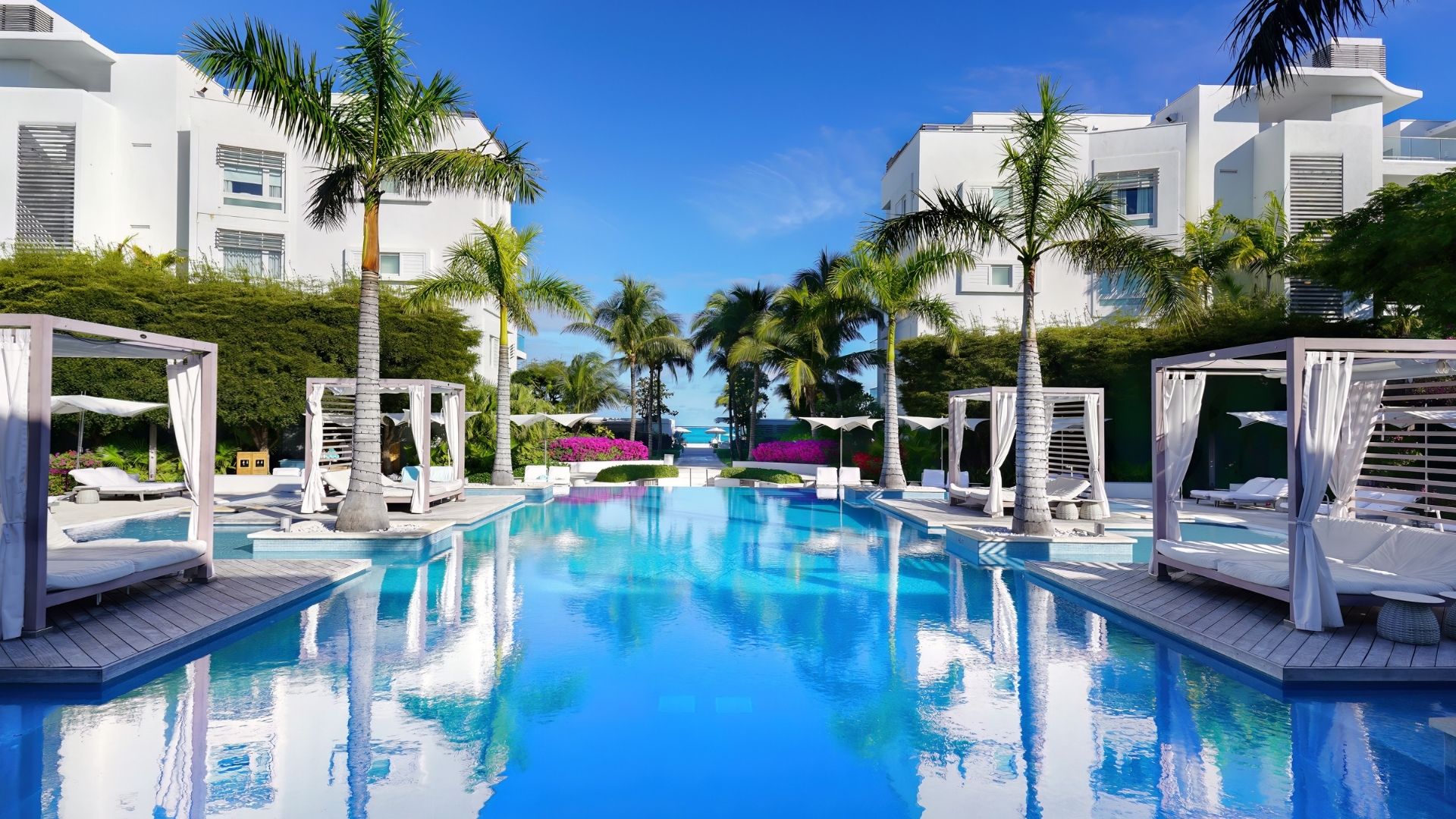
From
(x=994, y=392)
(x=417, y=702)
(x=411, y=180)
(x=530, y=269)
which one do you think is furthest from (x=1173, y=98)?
(x=417, y=702)

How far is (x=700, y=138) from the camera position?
27.0m

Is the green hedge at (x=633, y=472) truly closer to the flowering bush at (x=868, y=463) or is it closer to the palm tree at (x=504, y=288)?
the palm tree at (x=504, y=288)

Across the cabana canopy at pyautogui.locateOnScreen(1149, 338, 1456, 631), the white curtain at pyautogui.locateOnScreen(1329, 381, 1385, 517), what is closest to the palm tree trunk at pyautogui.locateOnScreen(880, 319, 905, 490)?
the cabana canopy at pyautogui.locateOnScreen(1149, 338, 1456, 631)

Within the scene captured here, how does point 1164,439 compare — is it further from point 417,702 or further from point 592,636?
point 417,702

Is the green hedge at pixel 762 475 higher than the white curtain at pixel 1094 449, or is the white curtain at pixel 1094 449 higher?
the white curtain at pixel 1094 449

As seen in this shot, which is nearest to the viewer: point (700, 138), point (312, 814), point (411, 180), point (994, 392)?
point (312, 814)

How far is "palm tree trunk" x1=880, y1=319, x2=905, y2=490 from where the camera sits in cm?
2002

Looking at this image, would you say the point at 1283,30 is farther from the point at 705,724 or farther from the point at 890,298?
the point at 890,298

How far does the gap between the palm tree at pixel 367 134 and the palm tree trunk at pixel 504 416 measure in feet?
22.0

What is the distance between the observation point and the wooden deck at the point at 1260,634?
5695 millimetres

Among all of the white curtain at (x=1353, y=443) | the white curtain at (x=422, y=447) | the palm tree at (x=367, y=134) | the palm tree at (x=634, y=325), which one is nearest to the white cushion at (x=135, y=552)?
the palm tree at (x=367, y=134)

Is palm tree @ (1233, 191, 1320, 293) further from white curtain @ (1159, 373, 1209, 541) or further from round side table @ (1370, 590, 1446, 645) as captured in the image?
round side table @ (1370, 590, 1446, 645)

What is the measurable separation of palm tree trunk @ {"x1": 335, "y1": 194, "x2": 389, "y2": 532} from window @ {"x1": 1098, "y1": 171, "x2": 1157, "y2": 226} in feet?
72.9

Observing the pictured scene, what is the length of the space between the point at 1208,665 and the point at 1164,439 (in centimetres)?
351
